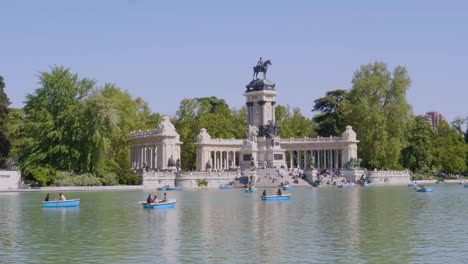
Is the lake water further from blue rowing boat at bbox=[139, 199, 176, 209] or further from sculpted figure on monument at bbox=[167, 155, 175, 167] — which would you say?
sculpted figure on monument at bbox=[167, 155, 175, 167]

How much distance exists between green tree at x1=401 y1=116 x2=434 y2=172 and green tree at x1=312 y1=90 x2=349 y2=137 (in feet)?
34.5

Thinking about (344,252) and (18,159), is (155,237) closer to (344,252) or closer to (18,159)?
(344,252)

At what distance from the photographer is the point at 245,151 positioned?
104m

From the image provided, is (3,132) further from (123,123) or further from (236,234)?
(236,234)

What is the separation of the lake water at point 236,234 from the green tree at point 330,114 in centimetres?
6983

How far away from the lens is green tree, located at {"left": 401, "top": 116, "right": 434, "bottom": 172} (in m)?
121

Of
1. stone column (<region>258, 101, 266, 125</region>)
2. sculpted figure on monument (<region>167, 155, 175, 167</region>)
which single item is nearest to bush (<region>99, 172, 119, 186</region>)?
sculpted figure on monument (<region>167, 155, 175, 167</region>)

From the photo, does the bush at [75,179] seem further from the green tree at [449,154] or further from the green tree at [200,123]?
the green tree at [449,154]

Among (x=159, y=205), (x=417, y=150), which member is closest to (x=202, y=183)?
(x=159, y=205)

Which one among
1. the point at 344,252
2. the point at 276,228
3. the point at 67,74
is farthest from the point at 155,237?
the point at 67,74

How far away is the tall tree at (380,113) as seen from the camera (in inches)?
4316

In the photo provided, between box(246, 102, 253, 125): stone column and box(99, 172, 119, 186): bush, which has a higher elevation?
box(246, 102, 253, 125): stone column

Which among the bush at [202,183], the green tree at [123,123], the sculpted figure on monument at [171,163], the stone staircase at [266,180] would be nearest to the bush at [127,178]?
the green tree at [123,123]

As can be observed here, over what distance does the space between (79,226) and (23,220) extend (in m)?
4.92
